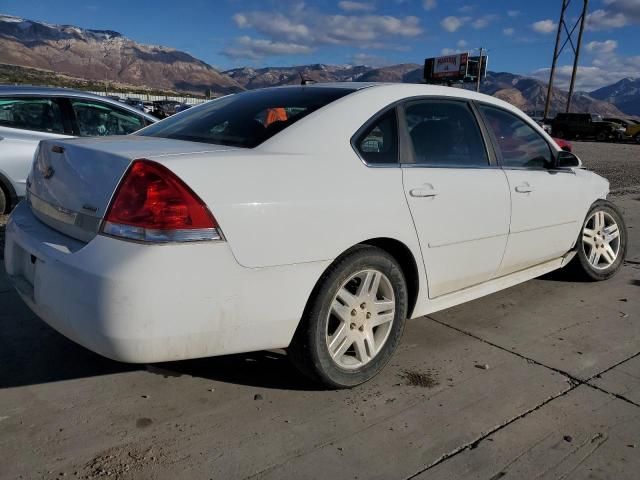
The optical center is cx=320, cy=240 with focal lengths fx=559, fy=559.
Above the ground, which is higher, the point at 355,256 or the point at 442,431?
the point at 355,256

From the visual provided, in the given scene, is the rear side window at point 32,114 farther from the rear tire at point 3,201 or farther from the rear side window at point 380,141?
the rear side window at point 380,141

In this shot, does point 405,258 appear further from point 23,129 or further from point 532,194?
point 23,129

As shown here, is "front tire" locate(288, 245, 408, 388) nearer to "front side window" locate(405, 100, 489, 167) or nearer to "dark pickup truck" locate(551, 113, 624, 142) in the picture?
"front side window" locate(405, 100, 489, 167)

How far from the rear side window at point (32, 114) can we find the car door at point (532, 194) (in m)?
4.73

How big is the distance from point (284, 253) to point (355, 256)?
0.41 m

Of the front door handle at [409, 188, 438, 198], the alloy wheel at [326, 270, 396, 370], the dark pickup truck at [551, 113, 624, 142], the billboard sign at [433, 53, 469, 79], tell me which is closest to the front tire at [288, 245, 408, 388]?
the alloy wheel at [326, 270, 396, 370]

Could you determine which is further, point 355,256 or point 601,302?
point 601,302

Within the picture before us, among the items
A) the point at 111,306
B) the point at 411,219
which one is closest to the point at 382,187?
the point at 411,219

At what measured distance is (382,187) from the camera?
274cm

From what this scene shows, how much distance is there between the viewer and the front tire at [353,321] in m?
2.56

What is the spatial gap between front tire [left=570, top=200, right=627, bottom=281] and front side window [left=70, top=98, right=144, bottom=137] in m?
5.01

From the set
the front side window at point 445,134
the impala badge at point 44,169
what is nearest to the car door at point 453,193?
the front side window at point 445,134

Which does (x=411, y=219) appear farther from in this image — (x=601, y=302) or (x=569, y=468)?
(x=601, y=302)

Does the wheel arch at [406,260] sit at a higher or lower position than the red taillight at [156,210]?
lower
